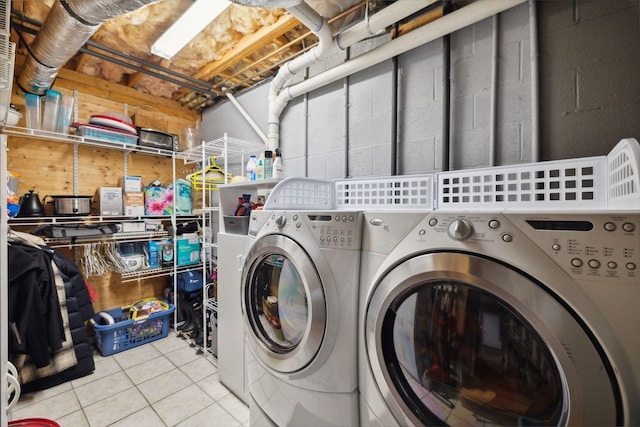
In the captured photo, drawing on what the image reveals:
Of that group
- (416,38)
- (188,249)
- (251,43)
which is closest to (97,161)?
(188,249)

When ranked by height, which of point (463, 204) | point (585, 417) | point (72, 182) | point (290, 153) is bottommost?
point (585, 417)

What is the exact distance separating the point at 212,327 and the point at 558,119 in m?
2.64

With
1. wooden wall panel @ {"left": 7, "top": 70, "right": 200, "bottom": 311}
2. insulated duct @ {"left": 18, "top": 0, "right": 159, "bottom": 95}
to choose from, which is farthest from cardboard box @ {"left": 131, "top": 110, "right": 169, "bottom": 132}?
insulated duct @ {"left": 18, "top": 0, "right": 159, "bottom": 95}

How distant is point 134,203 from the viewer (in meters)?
2.54

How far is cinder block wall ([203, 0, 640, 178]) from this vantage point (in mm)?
1076

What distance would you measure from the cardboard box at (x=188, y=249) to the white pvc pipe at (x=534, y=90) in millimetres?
2864

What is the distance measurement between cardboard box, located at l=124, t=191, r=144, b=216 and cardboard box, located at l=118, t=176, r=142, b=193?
0.10 ft

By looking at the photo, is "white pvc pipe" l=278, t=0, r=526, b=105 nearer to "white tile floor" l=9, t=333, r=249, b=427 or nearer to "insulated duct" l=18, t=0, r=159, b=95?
"insulated duct" l=18, t=0, r=159, b=95

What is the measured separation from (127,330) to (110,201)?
119cm

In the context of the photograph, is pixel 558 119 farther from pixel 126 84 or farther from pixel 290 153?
pixel 126 84

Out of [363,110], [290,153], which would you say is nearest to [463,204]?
[363,110]

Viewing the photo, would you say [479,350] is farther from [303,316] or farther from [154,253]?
[154,253]

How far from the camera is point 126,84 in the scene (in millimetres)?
2771

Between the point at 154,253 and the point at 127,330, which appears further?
the point at 154,253
